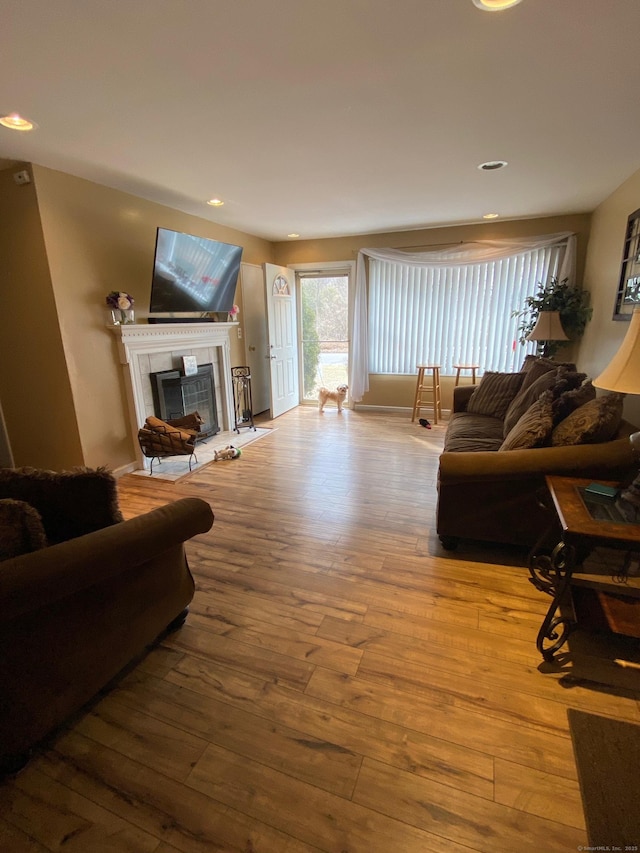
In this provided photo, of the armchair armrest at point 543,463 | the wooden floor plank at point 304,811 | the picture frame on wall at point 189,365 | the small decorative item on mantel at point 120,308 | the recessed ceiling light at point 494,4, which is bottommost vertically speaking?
the wooden floor plank at point 304,811

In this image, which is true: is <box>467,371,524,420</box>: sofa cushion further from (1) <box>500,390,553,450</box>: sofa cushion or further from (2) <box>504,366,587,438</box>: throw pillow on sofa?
(1) <box>500,390,553,450</box>: sofa cushion

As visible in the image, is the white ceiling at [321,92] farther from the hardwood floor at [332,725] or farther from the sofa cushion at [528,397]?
the hardwood floor at [332,725]

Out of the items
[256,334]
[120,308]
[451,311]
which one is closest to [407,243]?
[451,311]

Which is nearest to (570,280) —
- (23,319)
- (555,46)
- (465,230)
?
(465,230)

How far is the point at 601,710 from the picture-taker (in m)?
1.43

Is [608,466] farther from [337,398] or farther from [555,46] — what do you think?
[337,398]

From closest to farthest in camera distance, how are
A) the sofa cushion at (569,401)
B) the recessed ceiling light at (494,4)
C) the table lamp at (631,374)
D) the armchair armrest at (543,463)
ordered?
the recessed ceiling light at (494,4) → the table lamp at (631,374) → the armchair armrest at (543,463) → the sofa cushion at (569,401)

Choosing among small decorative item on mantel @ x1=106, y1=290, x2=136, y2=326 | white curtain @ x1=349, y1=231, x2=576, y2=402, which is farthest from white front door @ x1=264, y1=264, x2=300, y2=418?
small decorative item on mantel @ x1=106, y1=290, x2=136, y2=326

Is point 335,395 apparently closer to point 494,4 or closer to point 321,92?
point 321,92

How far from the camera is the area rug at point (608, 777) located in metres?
1.09

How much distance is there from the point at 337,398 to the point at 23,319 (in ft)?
12.5

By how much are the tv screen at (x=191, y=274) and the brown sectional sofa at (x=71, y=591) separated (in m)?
2.59

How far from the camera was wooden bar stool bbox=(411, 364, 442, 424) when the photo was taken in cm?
535

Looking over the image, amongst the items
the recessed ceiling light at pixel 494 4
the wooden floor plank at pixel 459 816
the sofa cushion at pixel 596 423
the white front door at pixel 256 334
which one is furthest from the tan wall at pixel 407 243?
the wooden floor plank at pixel 459 816
